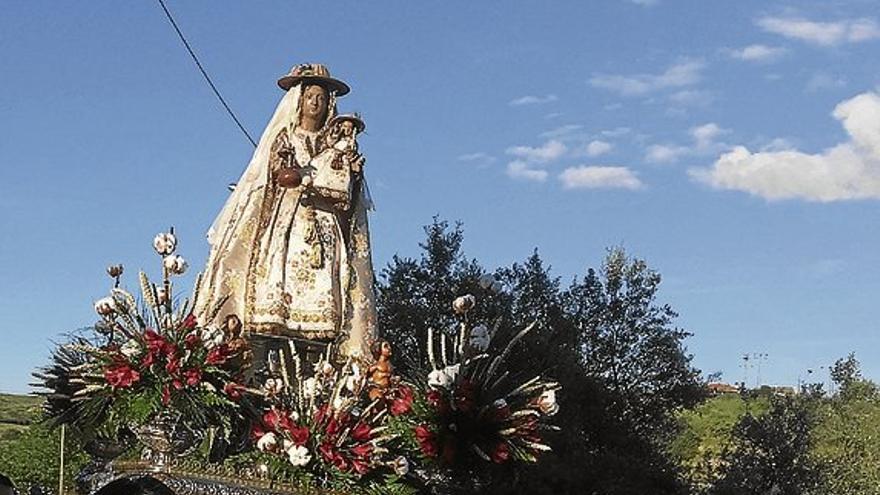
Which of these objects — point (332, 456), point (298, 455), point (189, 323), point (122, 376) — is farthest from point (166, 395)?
point (332, 456)

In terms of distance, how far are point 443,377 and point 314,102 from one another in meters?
4.25

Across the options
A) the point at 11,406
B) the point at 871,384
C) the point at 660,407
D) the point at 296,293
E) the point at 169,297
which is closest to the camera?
the point at 169,297

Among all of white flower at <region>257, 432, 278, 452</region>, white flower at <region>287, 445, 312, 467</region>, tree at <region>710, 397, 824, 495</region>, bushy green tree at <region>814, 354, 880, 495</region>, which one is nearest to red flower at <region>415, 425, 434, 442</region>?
white flower at <region>287, 445, 312, 467</region>

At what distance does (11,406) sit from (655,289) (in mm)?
14783

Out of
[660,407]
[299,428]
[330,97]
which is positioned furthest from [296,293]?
[660,407]

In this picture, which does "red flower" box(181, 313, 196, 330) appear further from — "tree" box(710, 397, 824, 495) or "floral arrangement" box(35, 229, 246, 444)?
"tree" box(710, 397, 824, 495)

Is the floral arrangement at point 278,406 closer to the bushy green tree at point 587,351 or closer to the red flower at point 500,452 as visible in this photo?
the red flower at point 500,452

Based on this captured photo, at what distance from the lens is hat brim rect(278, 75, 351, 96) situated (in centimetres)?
1297

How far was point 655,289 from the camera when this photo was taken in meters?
25.6

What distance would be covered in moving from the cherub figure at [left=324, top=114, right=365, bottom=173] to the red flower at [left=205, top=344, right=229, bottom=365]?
3690 mm

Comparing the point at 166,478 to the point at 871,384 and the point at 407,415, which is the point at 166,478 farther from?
the point at 871,384

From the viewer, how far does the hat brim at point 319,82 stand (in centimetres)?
1297

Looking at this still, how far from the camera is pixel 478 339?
10.1 m

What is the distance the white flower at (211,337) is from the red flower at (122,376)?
56 centimetres
